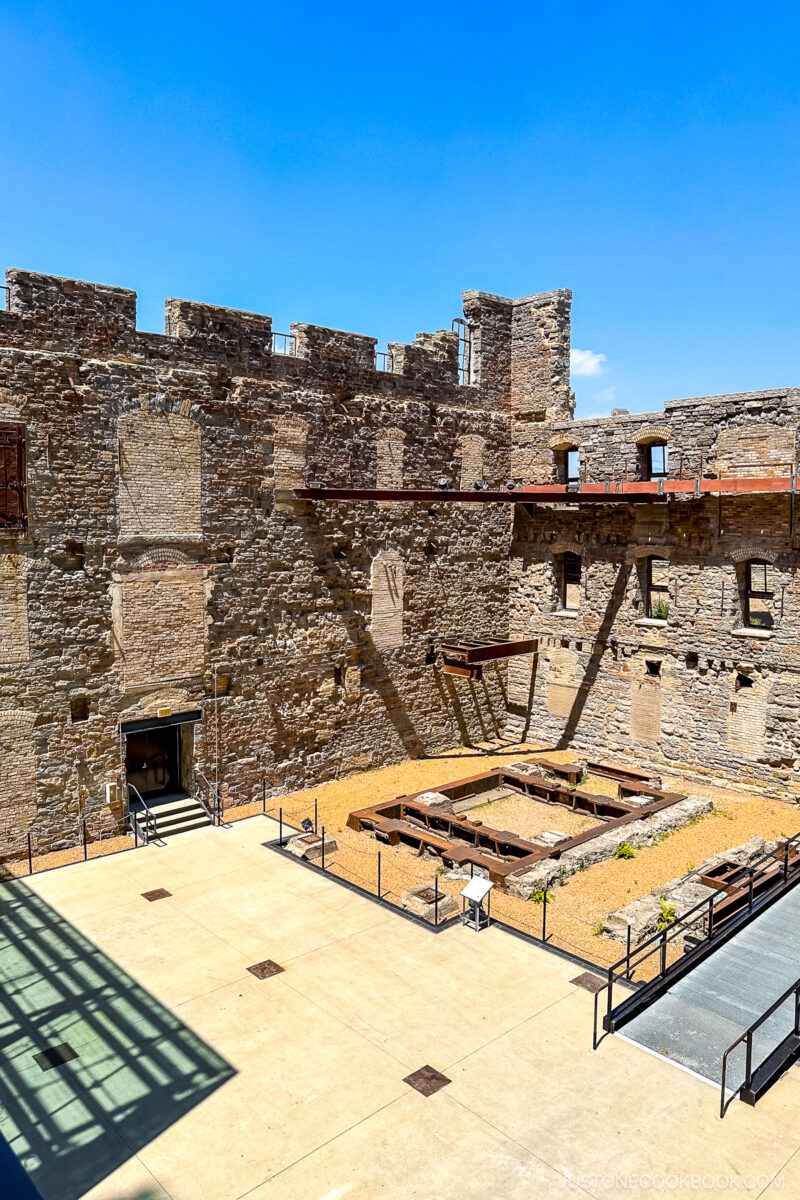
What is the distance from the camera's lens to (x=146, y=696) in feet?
46.5

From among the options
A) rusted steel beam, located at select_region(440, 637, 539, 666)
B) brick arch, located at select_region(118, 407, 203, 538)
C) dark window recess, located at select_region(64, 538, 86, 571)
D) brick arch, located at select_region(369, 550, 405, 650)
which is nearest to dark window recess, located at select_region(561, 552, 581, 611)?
rusted steel beam, located at select_region(440, 637, 539, 666)

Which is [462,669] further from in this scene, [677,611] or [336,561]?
[677,611]

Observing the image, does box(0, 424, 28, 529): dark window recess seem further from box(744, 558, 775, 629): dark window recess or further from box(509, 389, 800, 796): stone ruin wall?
box(744, 558, 775, 629): dark window recess

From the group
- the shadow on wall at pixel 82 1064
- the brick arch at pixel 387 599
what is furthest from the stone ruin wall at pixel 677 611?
the shadow on wall at pixel 82 1064

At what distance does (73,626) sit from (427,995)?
7.75 meters

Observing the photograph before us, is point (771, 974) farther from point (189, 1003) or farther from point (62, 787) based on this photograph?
point (62, 787)

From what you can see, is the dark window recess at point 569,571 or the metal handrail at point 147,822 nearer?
the metal handrail at point 147,822

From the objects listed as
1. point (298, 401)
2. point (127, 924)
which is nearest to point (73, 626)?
point (127, 924)

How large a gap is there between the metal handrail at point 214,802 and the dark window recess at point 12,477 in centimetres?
524

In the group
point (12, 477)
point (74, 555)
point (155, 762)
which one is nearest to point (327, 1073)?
point (155, 762)

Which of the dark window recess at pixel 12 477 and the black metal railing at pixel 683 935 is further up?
the dark window recess at pixel 12 477

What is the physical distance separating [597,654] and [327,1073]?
12254 millimetres

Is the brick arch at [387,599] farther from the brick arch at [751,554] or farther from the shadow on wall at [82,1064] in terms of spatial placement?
the shadow on wall at [82,1064]

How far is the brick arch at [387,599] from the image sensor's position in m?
17.4
